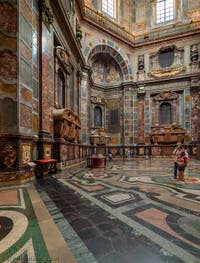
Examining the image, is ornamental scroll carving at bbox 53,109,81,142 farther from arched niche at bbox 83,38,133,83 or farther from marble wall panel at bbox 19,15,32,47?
arched niche at bbox 83,38,133,83

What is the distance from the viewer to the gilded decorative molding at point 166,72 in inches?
669

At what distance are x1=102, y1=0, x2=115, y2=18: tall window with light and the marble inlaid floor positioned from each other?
2015 centimetres

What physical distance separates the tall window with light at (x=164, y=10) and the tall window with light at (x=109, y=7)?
17.4ft

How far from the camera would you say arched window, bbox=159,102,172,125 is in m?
17.3

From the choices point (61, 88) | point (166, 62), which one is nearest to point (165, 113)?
point (166, 62)

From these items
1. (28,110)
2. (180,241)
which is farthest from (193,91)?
(180,241)

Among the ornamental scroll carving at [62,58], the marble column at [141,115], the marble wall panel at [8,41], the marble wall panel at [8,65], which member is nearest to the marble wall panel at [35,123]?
the marble wall panel at [8,65]

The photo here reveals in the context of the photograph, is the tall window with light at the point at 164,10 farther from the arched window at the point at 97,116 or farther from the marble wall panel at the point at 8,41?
the marble wall panel at the point at 8,41

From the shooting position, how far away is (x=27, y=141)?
4.66 m

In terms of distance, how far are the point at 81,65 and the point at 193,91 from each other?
11.7 m

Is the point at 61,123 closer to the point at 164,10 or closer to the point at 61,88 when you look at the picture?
the point at 61,88

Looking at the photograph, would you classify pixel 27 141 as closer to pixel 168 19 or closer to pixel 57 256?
pixel 57 256

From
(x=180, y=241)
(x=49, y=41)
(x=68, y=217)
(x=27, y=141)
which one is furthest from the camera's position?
(x=49, y=41)

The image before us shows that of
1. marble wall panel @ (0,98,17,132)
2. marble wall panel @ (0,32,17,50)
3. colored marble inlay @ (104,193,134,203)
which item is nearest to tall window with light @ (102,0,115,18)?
marble wall panel @ (0,32,17,50)
